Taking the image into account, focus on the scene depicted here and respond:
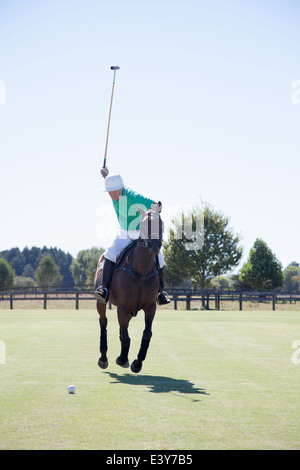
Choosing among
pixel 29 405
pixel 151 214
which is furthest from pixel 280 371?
pixel 29 405

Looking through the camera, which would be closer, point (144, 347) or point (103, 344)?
point (144, 347)

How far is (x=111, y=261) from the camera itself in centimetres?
898

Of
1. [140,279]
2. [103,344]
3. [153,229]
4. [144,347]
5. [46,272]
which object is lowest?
[103,344]

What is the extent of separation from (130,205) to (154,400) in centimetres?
324

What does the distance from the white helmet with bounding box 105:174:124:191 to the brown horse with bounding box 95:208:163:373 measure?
0.95 m

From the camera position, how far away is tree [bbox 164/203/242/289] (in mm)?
57375

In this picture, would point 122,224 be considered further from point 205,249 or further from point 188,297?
point 205,249

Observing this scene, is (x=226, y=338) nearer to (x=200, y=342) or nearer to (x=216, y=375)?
(x=200, y=342)

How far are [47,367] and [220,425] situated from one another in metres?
5.03

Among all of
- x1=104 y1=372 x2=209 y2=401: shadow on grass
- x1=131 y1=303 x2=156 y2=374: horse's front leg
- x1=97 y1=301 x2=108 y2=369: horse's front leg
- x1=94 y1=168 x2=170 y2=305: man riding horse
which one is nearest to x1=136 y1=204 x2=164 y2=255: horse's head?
x1=94 y1=168 x2=170 y2=305: man riding horse

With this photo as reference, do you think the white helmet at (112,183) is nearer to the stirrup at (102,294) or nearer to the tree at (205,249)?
the stirrup at (102,294)

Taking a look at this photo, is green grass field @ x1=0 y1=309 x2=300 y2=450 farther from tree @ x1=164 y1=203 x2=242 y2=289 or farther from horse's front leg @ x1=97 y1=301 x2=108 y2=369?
tree @ x1=164 y1=203 x2=242 y2=289

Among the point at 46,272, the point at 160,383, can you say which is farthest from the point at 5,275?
the point at 160,383

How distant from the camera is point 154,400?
6.82m
